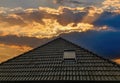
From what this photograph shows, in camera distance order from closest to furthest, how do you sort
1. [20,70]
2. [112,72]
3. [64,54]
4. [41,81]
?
1. [41,81]
2. [112,72]
3. [20,70]
4. [64,54]

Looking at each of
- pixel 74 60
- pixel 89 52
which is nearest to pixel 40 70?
pixel 74 60

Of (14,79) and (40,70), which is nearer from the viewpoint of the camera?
(14,79)

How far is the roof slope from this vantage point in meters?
19.6

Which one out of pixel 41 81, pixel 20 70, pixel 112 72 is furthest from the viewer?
pixel 20 70

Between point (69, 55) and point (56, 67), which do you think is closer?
point (56, 67)

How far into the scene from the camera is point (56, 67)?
21219 mm

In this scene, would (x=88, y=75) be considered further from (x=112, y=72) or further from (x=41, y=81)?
(x=41, y=81)

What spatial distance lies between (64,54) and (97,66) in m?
3.69

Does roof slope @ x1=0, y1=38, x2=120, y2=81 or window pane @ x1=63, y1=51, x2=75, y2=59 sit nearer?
roof slope @ x1=0, y1=38, x2=120, y2=81

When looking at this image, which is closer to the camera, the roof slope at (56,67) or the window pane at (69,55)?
the roof slope at (56,67)

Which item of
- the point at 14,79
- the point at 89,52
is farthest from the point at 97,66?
the point at 14,79

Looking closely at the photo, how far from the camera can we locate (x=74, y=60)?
22.5m

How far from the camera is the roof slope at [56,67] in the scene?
1956 cm

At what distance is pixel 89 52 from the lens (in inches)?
946
